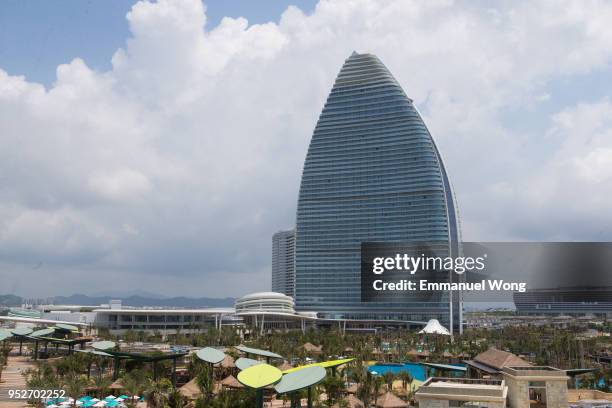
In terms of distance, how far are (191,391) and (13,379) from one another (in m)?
23.8

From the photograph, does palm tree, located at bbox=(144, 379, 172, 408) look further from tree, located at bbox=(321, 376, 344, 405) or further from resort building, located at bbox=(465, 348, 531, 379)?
resort building, located at bbox=(465, 348, 531, 379)

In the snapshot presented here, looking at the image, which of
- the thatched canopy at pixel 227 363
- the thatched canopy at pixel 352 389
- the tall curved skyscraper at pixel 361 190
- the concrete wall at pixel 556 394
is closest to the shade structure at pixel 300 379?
the thatched canopy at pixel 352 389

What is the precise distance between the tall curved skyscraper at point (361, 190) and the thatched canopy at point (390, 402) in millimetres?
113468

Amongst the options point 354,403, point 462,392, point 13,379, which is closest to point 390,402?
point 354,403

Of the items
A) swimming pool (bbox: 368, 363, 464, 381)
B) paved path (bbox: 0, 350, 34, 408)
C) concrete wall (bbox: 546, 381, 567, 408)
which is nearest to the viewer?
concrete wall (bbox: 546, 381, 567, 408)

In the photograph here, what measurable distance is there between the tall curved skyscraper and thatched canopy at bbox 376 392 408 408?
113m

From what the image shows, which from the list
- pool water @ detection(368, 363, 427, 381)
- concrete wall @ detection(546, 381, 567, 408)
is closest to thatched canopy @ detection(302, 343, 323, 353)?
pool water @ detection(368, 363, 427, 381)

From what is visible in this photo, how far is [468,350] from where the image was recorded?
3312 inches

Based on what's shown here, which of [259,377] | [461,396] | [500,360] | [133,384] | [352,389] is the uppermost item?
[259,377]

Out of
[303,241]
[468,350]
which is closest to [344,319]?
[303,241]

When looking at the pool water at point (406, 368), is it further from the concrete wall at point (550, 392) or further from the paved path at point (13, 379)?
the paved path at point (13, 379)

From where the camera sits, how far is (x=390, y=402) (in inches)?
1692

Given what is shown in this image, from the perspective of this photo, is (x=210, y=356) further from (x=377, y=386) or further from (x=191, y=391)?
(x=377, y=386)

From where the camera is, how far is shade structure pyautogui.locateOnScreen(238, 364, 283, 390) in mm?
35031
